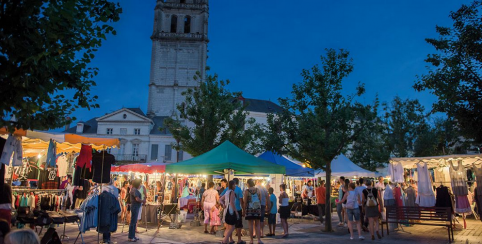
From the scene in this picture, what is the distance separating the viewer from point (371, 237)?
10570 millimetres

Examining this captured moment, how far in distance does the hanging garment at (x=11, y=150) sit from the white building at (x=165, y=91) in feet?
112

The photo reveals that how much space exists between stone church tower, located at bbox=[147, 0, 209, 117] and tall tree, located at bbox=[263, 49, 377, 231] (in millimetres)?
39472

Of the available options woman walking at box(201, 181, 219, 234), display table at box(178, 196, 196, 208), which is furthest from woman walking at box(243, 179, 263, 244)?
display table at box(178, 196, 196, 208)

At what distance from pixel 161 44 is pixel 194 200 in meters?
42.4

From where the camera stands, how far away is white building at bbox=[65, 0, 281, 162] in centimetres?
4691

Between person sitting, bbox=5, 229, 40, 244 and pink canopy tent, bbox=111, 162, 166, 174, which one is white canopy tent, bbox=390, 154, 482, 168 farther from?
person sitting, bbox=5, 229, 40, 244

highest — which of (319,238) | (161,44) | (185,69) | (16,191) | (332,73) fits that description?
(161,44)

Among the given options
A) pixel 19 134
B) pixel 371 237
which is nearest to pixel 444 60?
pixel 371 237

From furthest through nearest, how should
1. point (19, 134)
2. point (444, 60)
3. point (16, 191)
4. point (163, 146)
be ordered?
point (163, 146) < point (444, 60) < point (16, 191) < point (19, 134)

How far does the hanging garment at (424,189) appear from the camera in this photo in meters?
13.0

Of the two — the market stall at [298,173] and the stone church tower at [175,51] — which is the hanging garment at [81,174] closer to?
the market stall at [298,173]

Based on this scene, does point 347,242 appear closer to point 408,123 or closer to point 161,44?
point 408,123

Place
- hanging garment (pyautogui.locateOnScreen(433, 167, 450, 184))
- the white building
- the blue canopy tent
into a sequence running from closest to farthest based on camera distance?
hanging garment (pyautogui.locateOnScreen(433, 167, 450, 184)) < the blue canopy tent < the white building

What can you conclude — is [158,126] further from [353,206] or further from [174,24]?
[353,206]
